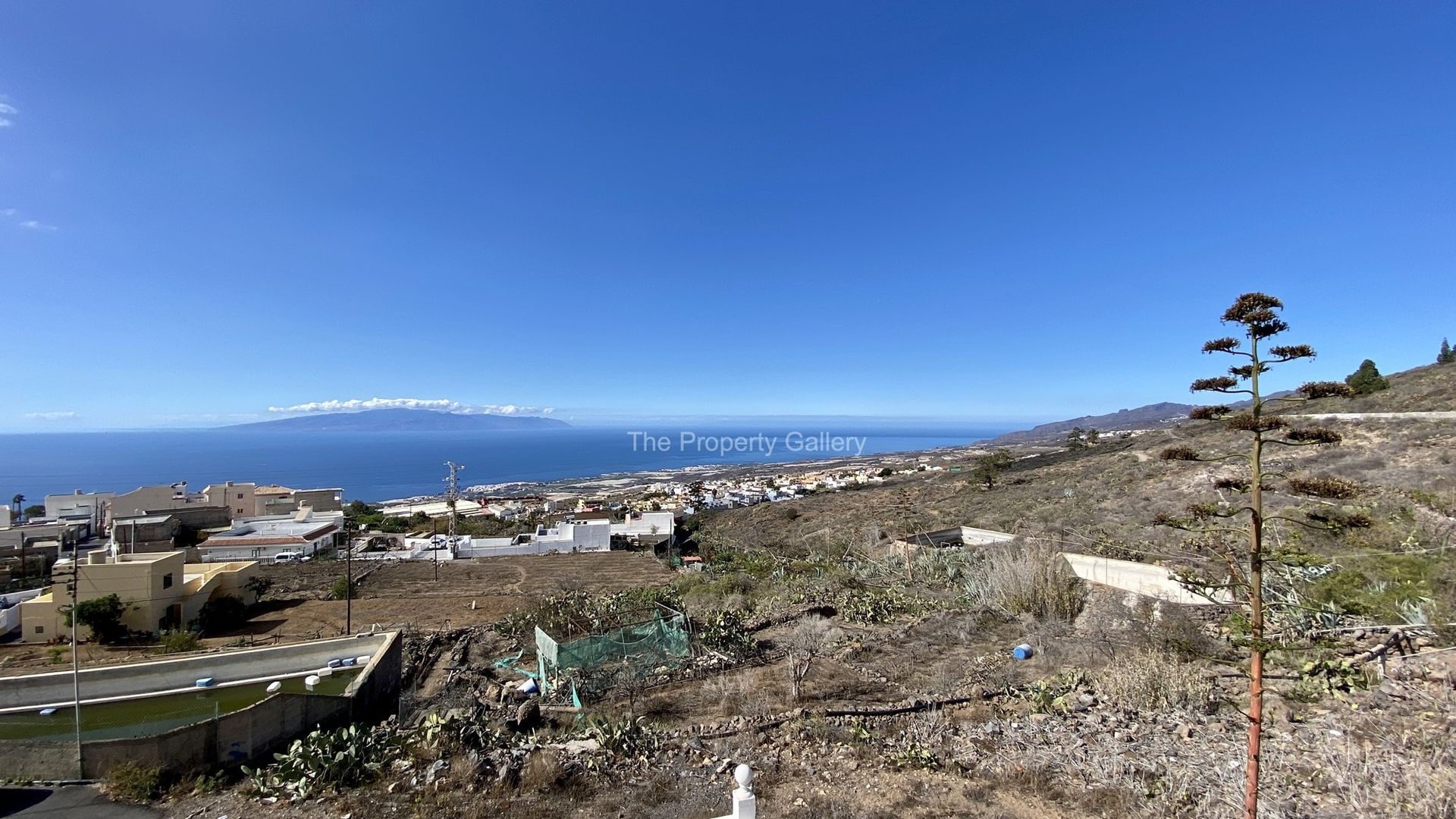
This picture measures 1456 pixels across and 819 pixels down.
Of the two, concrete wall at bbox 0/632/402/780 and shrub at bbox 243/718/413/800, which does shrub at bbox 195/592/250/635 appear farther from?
shrub at bbox 243/718/413/800

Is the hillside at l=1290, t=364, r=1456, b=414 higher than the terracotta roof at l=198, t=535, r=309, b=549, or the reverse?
the hillside at l=1290, t=364, r=1456, b=414

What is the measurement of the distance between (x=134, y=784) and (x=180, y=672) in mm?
5622

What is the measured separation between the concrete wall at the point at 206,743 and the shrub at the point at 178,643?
716 cm

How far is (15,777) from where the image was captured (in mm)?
6320

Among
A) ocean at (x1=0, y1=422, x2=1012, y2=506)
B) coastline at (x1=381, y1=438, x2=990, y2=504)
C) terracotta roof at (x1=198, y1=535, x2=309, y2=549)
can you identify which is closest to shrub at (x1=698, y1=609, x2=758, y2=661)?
terracotta roof at (x1=198, y1=535, x2=309, y2=549)

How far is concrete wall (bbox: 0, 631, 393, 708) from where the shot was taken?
30.0ft

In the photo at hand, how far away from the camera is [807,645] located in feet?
30.2

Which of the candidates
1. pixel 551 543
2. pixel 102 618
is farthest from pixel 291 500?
pixel 102 618

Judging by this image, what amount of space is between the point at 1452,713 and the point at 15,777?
1351 centimetres

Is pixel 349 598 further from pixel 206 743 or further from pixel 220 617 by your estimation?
pixel 206 743

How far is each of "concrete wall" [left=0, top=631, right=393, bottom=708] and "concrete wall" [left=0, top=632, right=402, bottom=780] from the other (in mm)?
1925

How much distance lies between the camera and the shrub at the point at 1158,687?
559cm

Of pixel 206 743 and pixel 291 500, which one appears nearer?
pixel 206 743

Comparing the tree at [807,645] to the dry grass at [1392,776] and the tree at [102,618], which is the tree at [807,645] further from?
the tree at [102,618]
